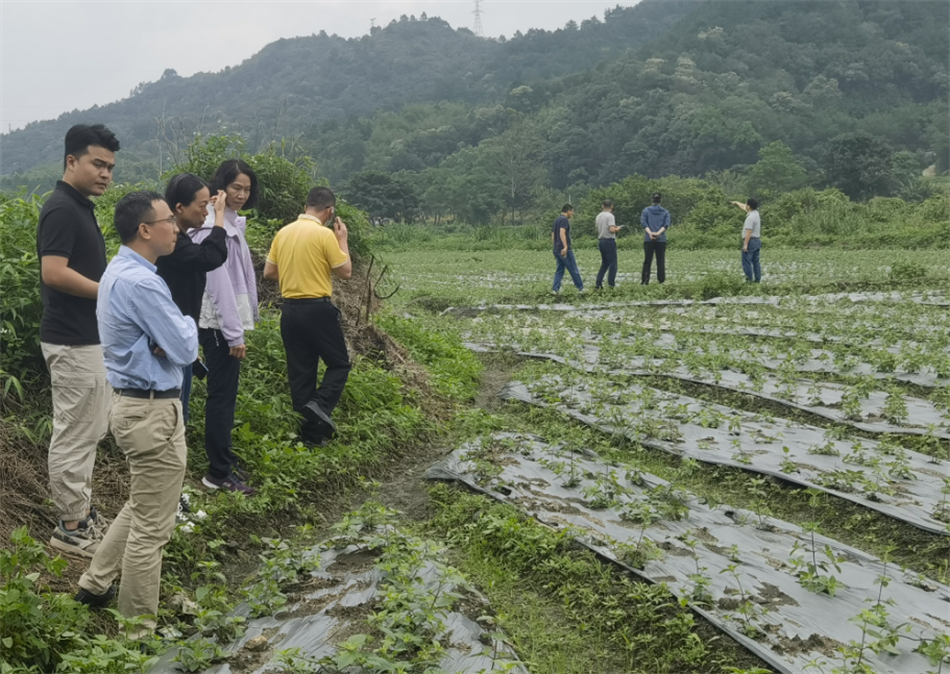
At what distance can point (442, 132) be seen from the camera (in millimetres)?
83625

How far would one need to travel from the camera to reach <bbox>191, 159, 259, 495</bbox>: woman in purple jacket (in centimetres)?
499

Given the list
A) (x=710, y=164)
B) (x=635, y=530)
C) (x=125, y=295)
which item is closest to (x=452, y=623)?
(x=635, y=530)

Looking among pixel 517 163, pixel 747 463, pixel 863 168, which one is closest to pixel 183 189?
pixel 747 463

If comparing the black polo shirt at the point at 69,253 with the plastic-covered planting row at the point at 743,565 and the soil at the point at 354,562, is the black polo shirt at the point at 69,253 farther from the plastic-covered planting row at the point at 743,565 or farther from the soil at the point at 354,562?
the plastic-covered planting row at the point at 743,565

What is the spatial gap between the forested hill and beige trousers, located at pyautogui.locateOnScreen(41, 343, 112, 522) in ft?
335

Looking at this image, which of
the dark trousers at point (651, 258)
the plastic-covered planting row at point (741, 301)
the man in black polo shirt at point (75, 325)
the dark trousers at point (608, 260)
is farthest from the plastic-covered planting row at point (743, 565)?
the dark trousers at point (651, 258)

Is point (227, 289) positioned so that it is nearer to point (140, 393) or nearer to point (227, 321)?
point (227, 321)

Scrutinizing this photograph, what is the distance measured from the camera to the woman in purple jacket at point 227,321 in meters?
4.99

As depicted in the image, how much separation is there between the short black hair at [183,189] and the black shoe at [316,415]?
7.04ft

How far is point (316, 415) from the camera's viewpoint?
20.1 ft

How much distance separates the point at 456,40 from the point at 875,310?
153652 millimetres

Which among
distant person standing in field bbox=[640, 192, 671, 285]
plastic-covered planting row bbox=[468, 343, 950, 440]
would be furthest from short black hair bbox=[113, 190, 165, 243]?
distant person standing in field bbox=[640, 192, 671, 285]

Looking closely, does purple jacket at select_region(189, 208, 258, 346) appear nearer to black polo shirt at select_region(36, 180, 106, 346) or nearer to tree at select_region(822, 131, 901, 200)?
black polo shirt at select_region(36, 180, 106, 346)

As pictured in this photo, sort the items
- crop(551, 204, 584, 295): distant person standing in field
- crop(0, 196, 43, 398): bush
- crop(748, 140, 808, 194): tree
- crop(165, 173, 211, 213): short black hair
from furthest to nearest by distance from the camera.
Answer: crop(748, 140, 808, 194): tree → crop(551, 204, 584, 295): distant person standing in field → crop(0, 196, 43, 398): bush → crop(165, 173, 211, 213): short black hair
